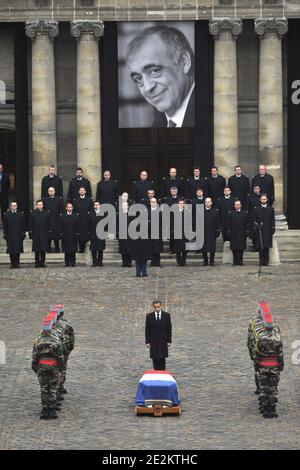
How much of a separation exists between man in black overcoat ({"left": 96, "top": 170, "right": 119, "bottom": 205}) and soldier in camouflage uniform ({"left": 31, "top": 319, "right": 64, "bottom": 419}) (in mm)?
23773

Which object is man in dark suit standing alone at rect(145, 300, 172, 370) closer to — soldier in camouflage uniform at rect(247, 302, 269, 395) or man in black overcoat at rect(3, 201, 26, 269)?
soldier in camouflage uniform at rect(247, 302, 269, 395)

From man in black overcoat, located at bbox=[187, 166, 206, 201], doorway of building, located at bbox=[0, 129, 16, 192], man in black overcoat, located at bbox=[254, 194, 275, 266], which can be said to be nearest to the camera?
man in black overcoat, located at bbox=[254, 194, 275, 266]

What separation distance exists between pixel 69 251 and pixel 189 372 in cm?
1787

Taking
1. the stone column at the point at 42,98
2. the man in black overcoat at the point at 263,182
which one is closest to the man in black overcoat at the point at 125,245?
the man in black overcoat at the point at 263,182

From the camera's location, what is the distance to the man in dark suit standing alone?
43.8 meters

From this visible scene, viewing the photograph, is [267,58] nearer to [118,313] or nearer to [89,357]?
[118,313]

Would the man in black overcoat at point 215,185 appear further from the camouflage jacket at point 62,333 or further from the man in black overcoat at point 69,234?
the camouflage jacket at point 62,333

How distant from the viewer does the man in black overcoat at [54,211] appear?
62938mm

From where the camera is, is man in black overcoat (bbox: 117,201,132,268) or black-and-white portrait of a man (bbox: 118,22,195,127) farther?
black-and-white portrait of a man (bbox: 118,22,195,127)

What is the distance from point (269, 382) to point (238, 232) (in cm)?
2221

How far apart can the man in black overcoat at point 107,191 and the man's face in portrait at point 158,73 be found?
3.41 m

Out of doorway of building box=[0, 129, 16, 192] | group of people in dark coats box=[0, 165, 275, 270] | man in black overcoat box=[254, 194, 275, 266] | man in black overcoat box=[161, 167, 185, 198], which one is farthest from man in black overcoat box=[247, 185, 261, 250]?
doorway of building box=[0, 129, 16, 192]

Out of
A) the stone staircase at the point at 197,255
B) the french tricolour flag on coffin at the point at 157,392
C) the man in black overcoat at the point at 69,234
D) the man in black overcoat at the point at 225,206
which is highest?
the man in black overcoat at the point at 225,206

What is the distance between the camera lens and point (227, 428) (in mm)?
38750
